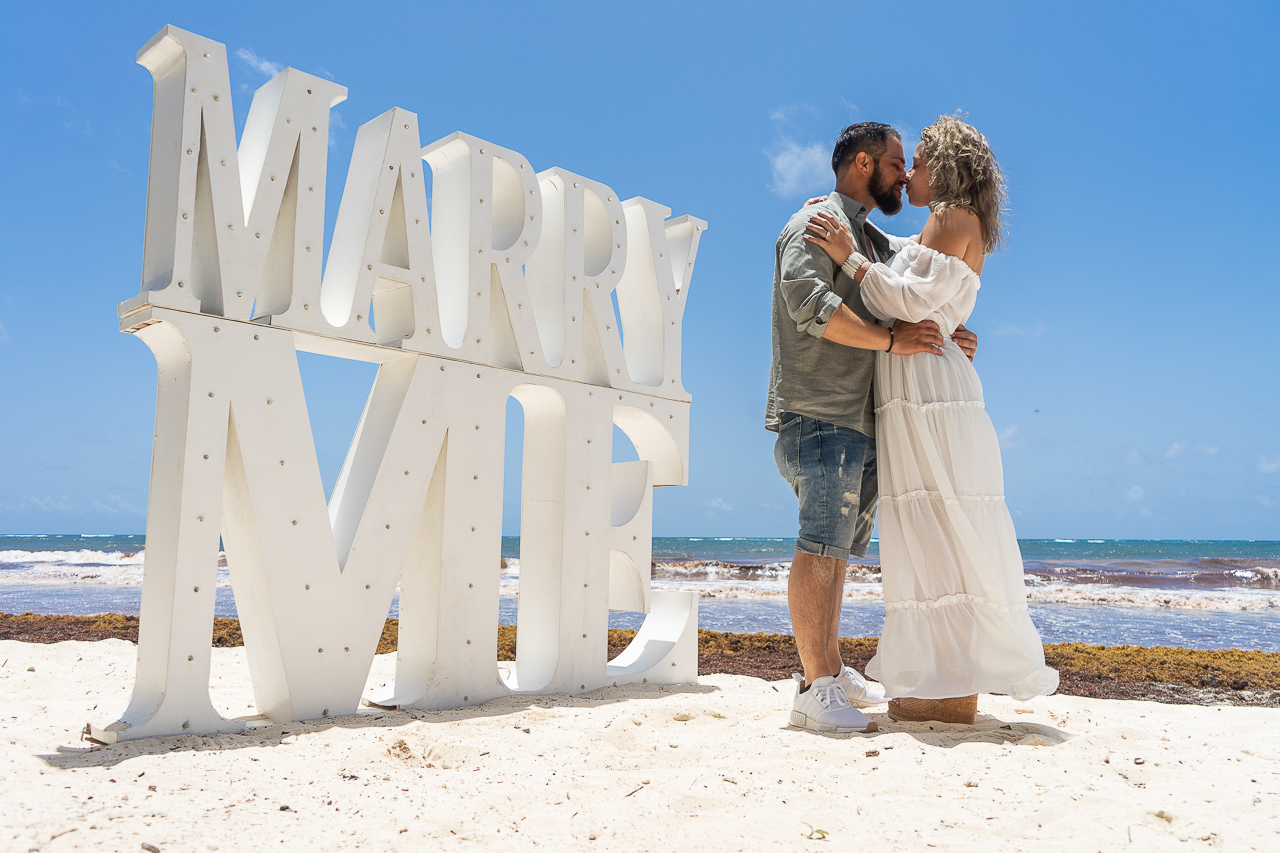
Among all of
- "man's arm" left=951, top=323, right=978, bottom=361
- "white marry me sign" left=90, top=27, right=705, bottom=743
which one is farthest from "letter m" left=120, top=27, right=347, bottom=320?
"man's arm" left=951, top=323, right=978, bottom=361

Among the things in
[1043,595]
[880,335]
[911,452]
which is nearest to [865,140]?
[880,335]

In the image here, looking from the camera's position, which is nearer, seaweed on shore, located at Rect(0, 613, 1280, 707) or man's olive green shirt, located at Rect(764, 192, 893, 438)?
man's olive green shirt, located at Rect(764, 192, 893, 438)

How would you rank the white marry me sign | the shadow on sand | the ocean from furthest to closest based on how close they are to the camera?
the ocean
the white marry me sign
the shadow on sand

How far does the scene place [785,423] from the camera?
9.65 ft

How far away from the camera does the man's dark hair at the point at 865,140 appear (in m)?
3.02

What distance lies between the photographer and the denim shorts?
2.76 meters

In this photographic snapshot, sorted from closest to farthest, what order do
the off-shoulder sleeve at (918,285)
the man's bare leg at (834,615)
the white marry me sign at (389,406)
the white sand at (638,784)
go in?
the white sand at (638,784)
the white marry me sign at (389,406)
the off-shoulder sleeve at (918,285)
the man's bare leg at (834,615)

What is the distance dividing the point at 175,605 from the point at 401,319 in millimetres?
1294

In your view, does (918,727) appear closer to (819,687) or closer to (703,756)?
(819,687)

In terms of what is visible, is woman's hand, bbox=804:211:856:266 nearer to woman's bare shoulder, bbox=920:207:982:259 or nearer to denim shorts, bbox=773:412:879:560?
woman's bare shoulder, bbox=920:207:982:259

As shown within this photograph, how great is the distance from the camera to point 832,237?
2756mm

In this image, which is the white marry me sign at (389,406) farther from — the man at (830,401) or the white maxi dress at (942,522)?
the white maxi dress at (942,522)

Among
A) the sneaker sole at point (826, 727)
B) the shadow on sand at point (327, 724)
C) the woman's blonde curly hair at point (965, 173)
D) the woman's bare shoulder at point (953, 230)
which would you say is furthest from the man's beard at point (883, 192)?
the shadow on sand at point (327, 724)

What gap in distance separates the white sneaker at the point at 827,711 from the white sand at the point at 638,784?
0.09 metres
